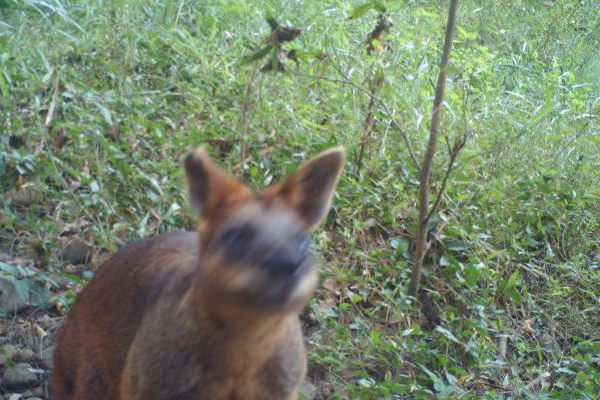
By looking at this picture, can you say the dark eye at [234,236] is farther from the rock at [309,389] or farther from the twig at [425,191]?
the twig at [425,191]

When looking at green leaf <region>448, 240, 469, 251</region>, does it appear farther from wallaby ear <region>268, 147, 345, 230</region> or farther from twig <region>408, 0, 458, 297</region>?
wallaby ear <region>268, 147, 345, 230</region>

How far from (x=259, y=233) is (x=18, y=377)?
→ 2.11 m

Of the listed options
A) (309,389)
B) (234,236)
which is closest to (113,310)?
(309,389)

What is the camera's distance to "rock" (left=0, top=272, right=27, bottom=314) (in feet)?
14.4

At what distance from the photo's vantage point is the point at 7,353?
4246 mm

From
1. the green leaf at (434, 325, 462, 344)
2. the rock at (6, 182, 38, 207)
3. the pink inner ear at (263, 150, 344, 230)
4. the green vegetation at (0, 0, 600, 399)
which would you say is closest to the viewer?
the pink inner ear at (263, 150, 344, 230)

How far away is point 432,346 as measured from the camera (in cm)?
461

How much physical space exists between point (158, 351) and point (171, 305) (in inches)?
7.2

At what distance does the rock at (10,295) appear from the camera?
14.4 ft

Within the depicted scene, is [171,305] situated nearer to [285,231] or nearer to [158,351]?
[158,351]

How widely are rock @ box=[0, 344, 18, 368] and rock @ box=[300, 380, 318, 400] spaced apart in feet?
4.69

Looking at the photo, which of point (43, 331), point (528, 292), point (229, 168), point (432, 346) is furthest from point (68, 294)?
point (528, 292)

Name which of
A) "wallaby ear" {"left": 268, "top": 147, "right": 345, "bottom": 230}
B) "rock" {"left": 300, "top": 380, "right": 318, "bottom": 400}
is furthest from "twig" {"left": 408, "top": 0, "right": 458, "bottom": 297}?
"wallaby ear" {"left": 268, "top": 147, "right": 345, "bottom": 230}

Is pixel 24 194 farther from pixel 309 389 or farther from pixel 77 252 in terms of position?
pixel 309 389
